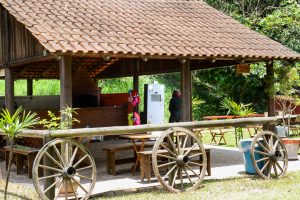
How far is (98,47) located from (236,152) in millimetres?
5847

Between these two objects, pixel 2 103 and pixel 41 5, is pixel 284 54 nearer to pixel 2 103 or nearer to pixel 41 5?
pixel 41 5

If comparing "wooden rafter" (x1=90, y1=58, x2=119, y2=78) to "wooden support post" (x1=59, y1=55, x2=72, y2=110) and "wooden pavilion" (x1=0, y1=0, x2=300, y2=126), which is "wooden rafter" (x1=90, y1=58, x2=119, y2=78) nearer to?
"wooden pavilion" (x1=0, y1=0, x2=300, y2=126)

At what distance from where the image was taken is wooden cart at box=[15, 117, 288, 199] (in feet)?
22.5

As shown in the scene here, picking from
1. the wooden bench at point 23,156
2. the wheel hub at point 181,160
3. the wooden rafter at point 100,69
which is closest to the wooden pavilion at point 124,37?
the wooden bench at point 23,156

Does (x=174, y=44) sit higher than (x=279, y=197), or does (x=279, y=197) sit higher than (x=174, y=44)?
(x=174, y=44)

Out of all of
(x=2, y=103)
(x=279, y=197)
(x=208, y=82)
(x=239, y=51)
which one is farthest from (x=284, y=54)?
(x=208, y=82)

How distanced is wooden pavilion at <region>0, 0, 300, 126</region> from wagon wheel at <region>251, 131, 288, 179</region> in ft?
6.81

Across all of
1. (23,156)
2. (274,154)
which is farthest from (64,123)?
(274,154)

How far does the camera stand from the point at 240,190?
790cm

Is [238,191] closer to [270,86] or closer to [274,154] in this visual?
[274,154]

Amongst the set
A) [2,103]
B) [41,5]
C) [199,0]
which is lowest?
[2,103]

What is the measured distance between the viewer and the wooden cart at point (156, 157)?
22.5 feet

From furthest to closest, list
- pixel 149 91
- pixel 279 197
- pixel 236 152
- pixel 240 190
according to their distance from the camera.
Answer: pixel 149 91
pixel 236 152
pixel 240 190
pixel 279 197

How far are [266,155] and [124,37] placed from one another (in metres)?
3.65
